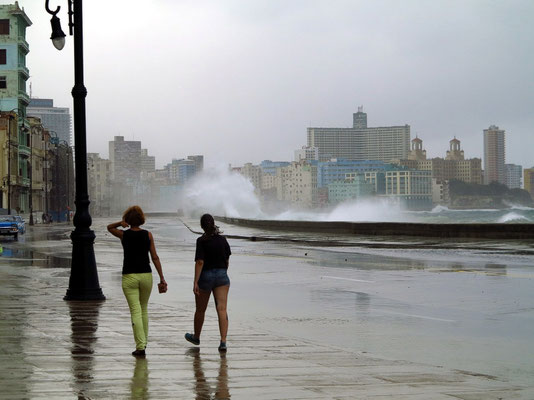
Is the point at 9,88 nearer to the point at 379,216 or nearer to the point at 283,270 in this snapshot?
the point at 379,216

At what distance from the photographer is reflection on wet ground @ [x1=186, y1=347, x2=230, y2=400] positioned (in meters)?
7.93

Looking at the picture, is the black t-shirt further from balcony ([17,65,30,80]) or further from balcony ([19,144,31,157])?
balcony ([17,65,30,80])

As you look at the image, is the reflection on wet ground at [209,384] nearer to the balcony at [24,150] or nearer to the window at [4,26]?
the balcony at [24,150]

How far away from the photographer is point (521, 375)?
966cm

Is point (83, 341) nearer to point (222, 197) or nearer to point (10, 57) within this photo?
point (10, 57)

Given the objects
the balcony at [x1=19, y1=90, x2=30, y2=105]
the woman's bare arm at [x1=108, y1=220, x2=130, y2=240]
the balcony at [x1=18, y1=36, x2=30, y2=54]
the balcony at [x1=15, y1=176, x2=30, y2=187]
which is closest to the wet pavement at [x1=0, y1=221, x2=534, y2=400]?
the woman's bare arm at [x1=108, y1=220, x2=130, y2=240]

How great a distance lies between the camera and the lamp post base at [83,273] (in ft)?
55.1

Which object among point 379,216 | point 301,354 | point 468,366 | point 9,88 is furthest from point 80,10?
point 379,216

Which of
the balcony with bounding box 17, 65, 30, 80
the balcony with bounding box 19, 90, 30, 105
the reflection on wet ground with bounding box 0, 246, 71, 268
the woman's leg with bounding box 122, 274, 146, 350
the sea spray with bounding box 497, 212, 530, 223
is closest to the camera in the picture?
the woman's leg with bounding box 122, 274, 146, 350

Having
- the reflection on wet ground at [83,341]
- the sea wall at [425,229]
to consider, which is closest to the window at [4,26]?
the sea wall at [425,229]

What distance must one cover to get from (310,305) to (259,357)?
665 centimetres

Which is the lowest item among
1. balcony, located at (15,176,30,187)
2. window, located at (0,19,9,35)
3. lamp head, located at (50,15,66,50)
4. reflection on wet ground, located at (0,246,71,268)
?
reflection on wet ground, located at (0,246,71,268)

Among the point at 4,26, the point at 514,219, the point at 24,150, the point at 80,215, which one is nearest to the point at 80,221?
the point at 80,215

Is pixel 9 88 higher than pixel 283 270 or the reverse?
higher
